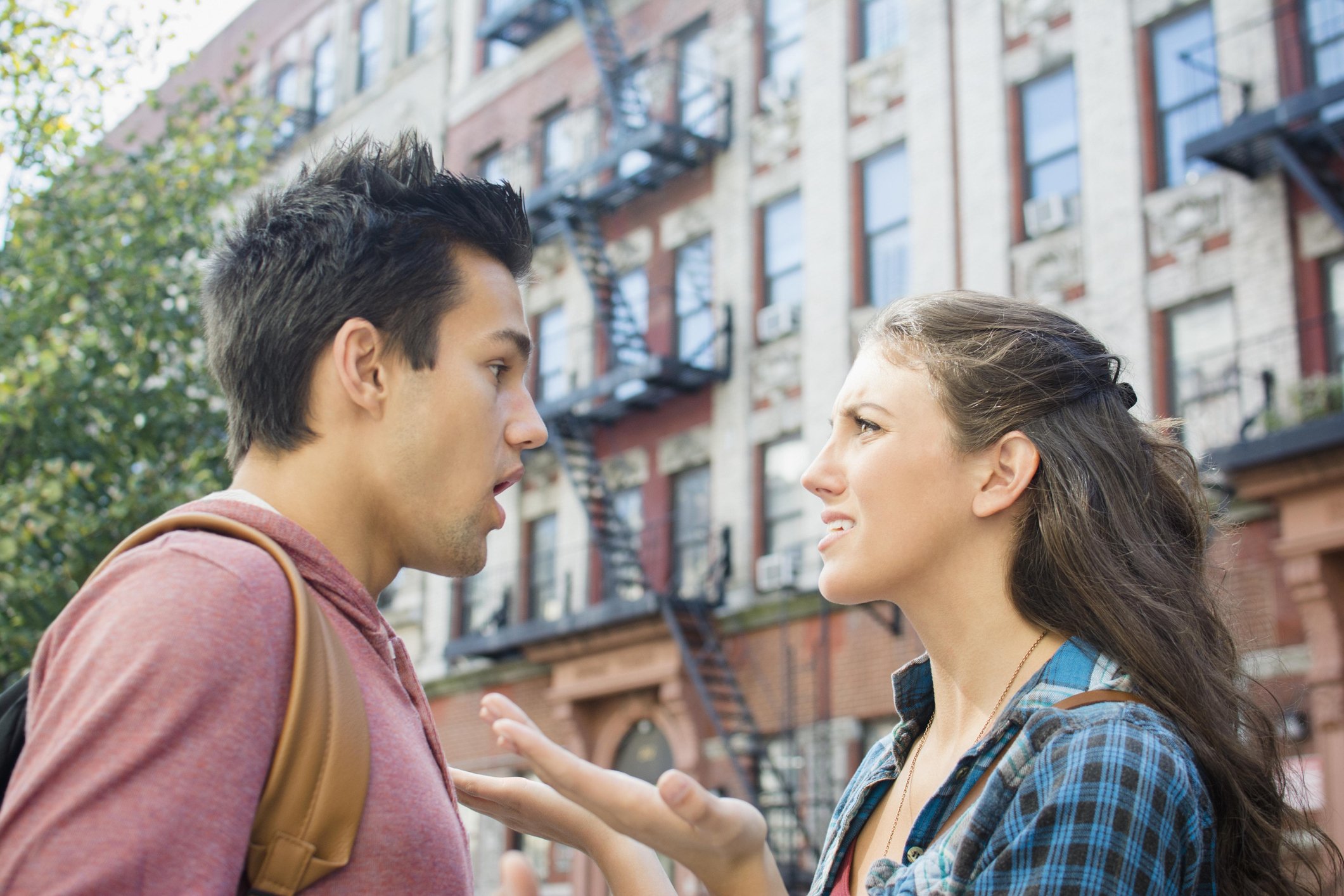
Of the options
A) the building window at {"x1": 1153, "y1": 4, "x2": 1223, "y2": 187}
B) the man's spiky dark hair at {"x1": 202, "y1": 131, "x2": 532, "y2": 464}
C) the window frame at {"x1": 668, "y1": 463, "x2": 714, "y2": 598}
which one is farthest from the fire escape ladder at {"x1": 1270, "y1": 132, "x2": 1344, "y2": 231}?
the man's spiky dark hair at {"x1": 202, "y1": 131, "x2": 532, "y2": 464}

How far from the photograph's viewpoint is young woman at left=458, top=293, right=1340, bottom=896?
2518 millimetres

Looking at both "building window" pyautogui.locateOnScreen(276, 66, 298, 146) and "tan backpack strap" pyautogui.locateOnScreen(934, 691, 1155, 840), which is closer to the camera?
"tan backpack strap" pyautogui.locateOnScreen(934, 691, 1155, 840)

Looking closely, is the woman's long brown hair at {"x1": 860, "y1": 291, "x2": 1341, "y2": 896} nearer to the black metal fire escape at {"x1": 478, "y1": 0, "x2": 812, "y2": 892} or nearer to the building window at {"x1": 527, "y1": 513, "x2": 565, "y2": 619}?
the black metal fire escape at {"x1": 478, "y1": 0, "x2": 812, "y2": 892}

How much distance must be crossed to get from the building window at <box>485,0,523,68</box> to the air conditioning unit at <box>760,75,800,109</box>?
769 cm

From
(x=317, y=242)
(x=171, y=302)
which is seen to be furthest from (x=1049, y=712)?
(x=171, y=302)

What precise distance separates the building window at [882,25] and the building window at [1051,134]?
257 cm

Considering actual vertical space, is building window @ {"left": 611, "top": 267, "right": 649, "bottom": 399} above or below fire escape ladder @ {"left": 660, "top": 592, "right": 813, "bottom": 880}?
above

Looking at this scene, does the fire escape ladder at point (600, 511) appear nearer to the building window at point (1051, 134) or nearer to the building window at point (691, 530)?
the building window at point (691, 530)

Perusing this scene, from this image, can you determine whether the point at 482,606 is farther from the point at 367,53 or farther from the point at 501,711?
the point at 501,711

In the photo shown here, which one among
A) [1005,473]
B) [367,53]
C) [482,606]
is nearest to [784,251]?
[482,606]

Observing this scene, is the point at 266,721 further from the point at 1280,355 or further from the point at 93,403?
the point at 1280,355

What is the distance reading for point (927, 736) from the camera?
11.1 feet

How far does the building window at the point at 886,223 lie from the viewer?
62.0 ft

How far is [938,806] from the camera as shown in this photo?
2863mm
